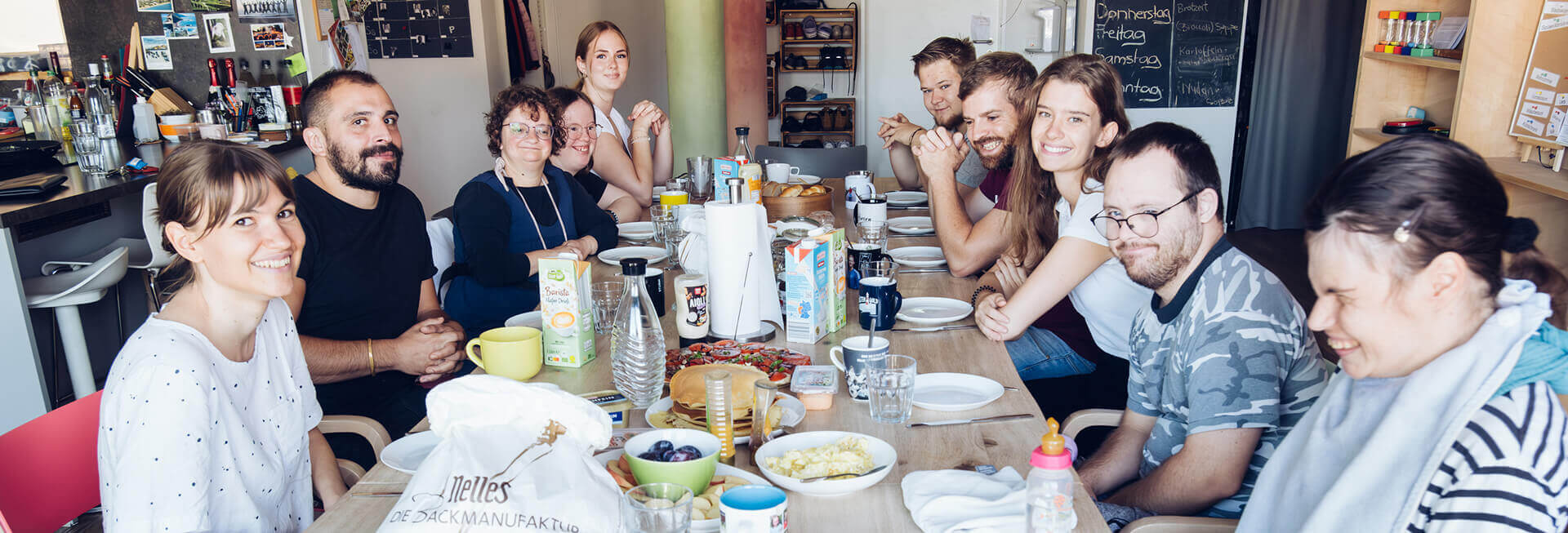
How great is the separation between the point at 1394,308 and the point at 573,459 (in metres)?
0.94

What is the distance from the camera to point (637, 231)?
124 inches

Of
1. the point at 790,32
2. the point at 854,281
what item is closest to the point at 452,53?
the point at 790,32

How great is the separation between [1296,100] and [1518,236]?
5412mm

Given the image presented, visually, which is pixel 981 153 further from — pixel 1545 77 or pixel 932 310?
pixel 1545 77

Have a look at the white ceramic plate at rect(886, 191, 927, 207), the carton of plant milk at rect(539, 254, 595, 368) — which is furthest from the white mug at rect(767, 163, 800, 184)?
the carton of plant milk at rect(539, 254, 595, 368)

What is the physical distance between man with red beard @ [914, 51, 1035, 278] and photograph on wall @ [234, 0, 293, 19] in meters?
3.99

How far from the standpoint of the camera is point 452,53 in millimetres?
5289

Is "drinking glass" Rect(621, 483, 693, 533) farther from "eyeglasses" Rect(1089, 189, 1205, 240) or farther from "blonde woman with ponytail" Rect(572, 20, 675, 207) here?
"blonde woman with ponytail" Rect(572, 20, 675, 207)

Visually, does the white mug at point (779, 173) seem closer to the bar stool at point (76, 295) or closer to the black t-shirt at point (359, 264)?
the black t-shirt at point (359, 264)

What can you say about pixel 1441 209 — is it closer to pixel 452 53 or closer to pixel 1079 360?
pixel 1079 360

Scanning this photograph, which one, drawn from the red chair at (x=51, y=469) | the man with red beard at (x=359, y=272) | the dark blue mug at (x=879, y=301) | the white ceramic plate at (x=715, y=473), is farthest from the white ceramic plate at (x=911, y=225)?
the red chair at (x=51, y=469)

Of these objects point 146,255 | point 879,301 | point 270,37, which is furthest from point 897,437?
point 270,37

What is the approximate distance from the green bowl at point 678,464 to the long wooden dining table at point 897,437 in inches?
4.1

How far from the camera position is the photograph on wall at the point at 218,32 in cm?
488
